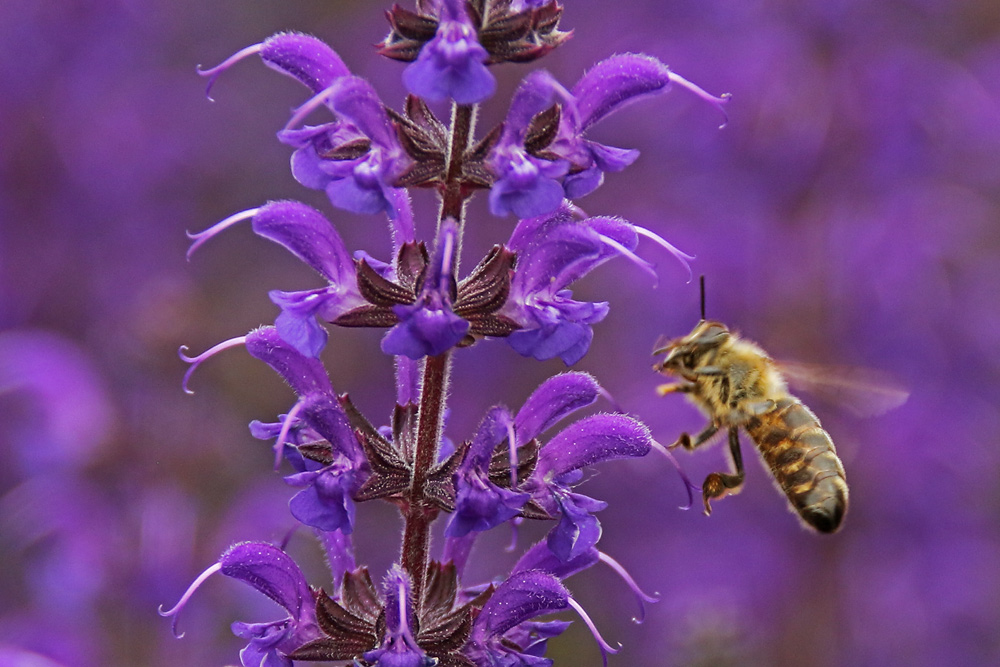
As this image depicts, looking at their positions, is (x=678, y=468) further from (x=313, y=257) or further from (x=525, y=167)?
(x=313, y=257)

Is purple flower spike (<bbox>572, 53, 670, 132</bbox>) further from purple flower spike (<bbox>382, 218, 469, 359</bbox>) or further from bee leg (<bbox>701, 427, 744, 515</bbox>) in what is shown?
bee leg (<bbox>701, 427, 744, 515</bbox>)

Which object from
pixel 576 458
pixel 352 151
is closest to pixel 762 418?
pixel 576 458

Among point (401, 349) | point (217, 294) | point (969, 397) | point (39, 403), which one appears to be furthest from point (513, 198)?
point (217, 294)

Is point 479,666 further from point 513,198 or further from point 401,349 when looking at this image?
point 513,198

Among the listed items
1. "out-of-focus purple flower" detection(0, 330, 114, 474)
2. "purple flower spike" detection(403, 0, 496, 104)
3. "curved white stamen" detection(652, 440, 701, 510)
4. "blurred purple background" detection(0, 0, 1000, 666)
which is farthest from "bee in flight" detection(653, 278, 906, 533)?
"out-of-focus purple flower" detection(0, 330, 114, 474)

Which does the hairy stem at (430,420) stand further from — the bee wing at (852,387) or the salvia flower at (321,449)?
the bee wing at (852,387)

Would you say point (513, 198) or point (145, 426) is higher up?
point (513, 198)

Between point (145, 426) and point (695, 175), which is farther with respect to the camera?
point (695, 175)

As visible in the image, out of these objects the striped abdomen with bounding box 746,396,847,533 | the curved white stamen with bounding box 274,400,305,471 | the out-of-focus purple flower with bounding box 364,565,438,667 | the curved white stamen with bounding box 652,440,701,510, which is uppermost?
the curved white stamen with bounding box 274,400,305,471
